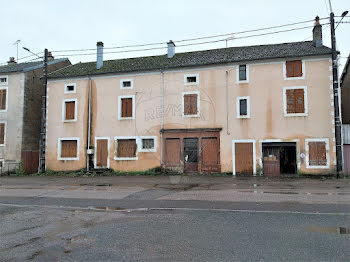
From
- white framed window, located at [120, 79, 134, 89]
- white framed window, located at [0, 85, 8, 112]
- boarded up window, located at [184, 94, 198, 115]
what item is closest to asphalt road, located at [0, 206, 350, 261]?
boarded up window, located at [184, 94, 198, 115]

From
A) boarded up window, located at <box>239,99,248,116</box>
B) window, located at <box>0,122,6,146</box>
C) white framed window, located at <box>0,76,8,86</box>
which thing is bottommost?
window, located at <box>0,122,6,146</box>

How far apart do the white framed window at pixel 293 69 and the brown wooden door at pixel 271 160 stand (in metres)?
4.47

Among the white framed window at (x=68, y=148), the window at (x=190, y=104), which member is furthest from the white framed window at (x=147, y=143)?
the white framed window at (x=68, y=148)

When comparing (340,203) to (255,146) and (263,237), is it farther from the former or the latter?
(255,146)

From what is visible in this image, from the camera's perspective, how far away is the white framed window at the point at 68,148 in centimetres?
2120

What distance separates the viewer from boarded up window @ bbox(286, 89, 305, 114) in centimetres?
1758

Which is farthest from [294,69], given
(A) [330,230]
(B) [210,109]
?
(A) [330,230]

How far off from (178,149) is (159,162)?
5.11ft

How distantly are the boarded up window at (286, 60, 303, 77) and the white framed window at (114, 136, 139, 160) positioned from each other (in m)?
10.7

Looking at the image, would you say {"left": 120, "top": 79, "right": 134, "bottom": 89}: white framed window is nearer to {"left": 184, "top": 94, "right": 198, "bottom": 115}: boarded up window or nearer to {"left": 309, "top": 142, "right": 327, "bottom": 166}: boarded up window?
{"left": 184, "top": 94, "right": 198, "bottom": 115}: boarded up window

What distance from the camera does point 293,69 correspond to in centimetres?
1791

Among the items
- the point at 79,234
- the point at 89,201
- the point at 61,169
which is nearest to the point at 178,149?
the point at 61,169

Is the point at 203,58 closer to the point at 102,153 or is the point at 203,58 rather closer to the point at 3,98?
the point at 102,153

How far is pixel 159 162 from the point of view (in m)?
19.6
